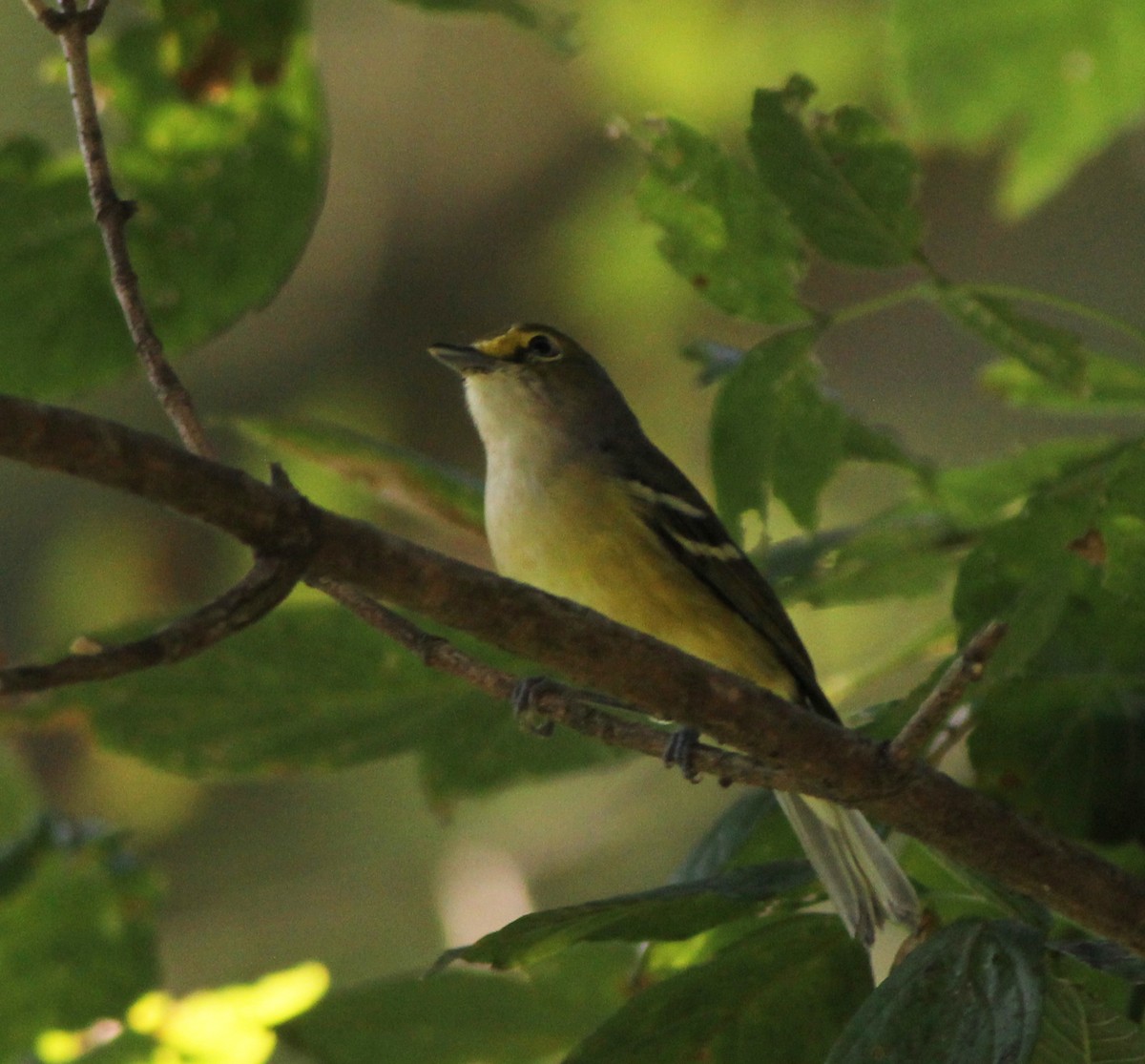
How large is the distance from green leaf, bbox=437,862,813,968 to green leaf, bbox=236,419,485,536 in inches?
43.4

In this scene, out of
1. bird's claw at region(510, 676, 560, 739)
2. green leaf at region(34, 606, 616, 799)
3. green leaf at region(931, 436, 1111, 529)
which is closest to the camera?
bird's claw at region(510, 676, 560, 739)

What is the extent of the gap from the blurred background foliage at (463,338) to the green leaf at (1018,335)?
3033mm

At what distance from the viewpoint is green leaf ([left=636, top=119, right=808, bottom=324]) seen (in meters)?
2.56

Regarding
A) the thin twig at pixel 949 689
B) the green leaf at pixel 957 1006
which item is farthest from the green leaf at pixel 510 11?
the green leaf at pixel 957 1006

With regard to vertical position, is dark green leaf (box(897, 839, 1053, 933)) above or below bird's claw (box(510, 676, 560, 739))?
below

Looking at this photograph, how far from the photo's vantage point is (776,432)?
257cm

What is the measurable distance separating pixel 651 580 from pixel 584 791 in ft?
11.9

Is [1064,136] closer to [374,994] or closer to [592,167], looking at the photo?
[374,994]

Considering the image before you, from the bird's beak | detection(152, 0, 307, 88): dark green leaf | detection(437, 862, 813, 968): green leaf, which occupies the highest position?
detection(152, 0, 307, 88): dark green leaf

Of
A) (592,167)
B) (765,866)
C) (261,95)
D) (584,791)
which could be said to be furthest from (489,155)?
(765,866)

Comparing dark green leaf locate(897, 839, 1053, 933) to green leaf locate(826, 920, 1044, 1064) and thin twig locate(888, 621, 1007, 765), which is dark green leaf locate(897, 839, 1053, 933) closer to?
green leaf locate(826, 920, 1044, 1064)

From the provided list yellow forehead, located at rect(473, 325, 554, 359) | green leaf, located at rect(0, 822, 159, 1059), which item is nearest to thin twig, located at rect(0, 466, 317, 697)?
green leaf, located at rect(0, 822, 159, 1059)

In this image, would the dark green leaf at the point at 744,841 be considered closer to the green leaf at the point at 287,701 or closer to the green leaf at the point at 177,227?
the green leaf at the point at 287,701

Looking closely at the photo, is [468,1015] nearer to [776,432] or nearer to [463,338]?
[776,432]
